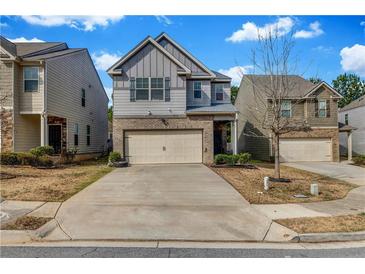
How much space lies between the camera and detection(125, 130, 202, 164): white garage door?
1747cm

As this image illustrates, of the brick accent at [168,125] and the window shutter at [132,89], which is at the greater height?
the window shutter at [132,89]

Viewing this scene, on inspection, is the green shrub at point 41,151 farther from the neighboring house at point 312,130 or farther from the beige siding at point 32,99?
the neighboring house at point 312,130

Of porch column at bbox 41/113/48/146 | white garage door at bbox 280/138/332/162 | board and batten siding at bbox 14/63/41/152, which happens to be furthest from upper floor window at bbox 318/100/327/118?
board and batten siding at bbox 14/63/41/152

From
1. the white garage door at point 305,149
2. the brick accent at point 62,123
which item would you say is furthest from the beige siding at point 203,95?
the brick accent at point 62,123

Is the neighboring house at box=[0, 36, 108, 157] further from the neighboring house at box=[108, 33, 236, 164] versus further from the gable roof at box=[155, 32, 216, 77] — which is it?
the gable roof at box=[155, 32, 216, 77]

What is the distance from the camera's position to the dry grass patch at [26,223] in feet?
19.7

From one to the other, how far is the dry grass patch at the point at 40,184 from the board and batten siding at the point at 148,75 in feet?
18.9

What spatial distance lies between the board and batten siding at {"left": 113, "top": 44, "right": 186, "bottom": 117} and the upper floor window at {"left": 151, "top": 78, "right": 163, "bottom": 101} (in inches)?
10.1

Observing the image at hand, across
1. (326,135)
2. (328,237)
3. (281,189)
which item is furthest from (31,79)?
(326,135)

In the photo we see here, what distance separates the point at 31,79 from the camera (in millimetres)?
16125

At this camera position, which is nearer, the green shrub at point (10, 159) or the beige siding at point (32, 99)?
the green shrub at point (10, 159)

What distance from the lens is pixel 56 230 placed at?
19.8 ft
